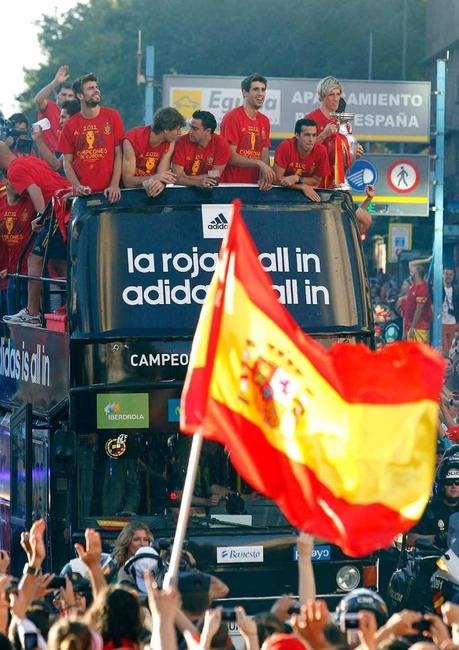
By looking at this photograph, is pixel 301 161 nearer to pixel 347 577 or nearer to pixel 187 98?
pixel 347 577

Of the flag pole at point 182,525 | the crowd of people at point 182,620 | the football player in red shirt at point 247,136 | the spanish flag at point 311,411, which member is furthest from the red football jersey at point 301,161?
the flag pole at point 182,525

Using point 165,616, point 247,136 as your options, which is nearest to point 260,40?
point 247,136

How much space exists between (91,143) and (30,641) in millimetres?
7256

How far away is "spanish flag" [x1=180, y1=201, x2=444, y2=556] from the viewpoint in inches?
319

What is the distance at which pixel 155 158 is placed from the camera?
48.2ft

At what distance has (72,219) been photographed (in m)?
13.4

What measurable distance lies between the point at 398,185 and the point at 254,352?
24936mm

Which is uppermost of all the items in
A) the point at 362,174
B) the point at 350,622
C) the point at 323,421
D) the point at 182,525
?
the point at 362,174

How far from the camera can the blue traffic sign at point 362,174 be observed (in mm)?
31969

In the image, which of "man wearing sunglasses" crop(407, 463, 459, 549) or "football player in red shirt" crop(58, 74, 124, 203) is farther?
"man wearing sunglasses" crop(407, 463, 459, 549)

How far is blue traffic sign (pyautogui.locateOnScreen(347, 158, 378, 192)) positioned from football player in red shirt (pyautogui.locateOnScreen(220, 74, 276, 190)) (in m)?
16.2

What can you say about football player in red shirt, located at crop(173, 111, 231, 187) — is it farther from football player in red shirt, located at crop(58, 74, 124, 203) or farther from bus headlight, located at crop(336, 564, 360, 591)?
bus headlight, located at crop(336, 564, 360, 591)

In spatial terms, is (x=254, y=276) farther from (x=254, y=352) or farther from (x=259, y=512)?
(x=259, y=512)

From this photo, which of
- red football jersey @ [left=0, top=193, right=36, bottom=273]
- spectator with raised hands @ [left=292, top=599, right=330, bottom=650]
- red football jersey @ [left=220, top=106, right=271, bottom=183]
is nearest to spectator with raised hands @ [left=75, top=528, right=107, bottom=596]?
spectator with raised hands @ [left=292, top=599, right=330, bottom=650]
